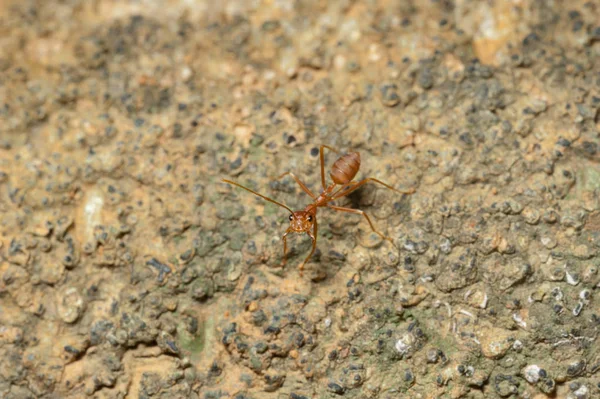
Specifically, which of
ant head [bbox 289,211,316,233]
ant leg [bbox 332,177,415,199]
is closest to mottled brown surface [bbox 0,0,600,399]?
ant leg [bbox 332,177,415,199]

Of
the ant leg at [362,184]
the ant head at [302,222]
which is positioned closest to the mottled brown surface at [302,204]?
the ant leg at [362,184]

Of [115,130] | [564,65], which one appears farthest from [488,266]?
[115,130]

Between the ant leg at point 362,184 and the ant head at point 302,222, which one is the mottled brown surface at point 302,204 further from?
the ant head at point 302,222

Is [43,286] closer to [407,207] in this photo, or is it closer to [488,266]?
[407,207]

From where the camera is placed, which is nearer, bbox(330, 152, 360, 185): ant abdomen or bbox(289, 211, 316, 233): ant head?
bbox(289, 211, 316, 233): ant head

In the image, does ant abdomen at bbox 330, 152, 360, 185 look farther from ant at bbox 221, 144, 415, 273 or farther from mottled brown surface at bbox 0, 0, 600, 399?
mottled brown surface at bbox 0, 0, 600, 399

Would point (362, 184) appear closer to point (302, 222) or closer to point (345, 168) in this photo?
point (345, 168)
